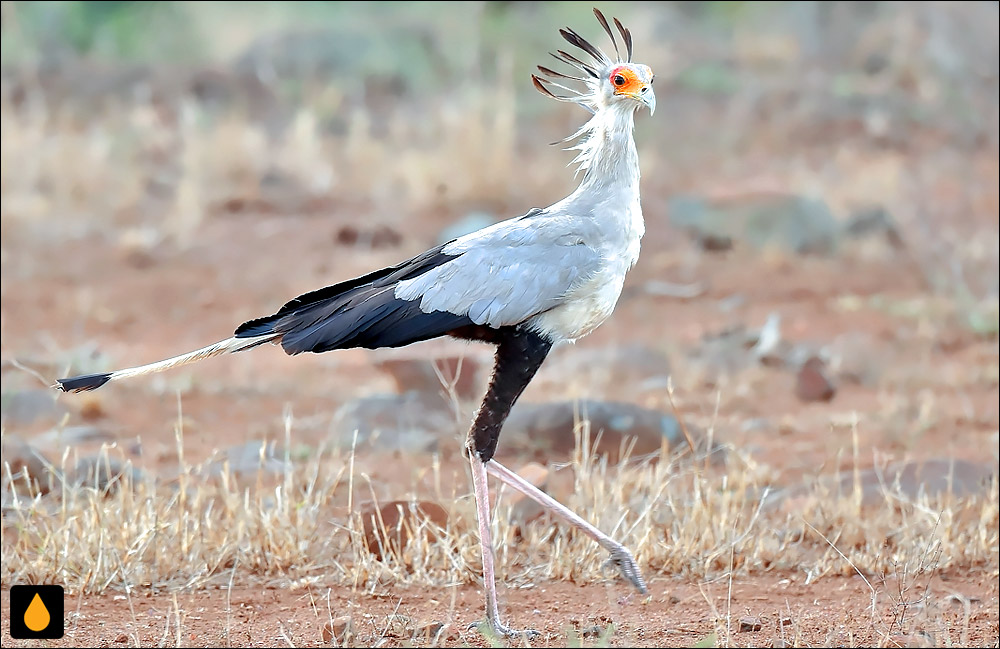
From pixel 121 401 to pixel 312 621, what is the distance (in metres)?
3.53

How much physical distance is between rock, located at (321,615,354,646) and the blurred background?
0.86m

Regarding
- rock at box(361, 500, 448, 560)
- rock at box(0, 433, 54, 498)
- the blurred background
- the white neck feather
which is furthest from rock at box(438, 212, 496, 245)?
the white neck feather

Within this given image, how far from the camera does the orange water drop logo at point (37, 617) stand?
405 centimetres

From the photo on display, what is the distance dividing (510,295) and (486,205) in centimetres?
732

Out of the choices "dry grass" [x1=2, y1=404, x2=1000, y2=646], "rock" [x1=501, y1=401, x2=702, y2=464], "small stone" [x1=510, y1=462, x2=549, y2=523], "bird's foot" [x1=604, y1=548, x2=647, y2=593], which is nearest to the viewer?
"bird's foot" [x1=604, y1=548, x2=647, y2=593]

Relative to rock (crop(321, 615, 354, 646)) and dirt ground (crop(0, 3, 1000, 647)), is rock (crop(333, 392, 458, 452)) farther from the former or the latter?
rock (crop(321, 615, 354, 646))

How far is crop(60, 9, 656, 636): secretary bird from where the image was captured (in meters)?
3.79

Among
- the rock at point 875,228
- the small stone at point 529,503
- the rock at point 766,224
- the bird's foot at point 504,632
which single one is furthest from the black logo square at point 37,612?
the rock at point 875,228

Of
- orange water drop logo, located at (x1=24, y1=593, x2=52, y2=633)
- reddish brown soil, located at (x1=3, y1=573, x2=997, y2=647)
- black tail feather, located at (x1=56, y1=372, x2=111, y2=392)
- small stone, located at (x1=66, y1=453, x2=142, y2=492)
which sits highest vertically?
black tail feather, located at (x1=56, y1=372, x2=111, y2=392)

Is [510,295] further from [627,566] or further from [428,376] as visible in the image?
[428,376]

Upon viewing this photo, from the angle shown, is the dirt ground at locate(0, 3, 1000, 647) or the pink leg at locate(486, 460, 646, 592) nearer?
the pink leg at locate(486, 460, 646, 592)

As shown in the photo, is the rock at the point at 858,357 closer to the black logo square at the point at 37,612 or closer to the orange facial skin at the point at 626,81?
the orange facial skin at the point at 626,81

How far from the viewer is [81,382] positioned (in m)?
3.65

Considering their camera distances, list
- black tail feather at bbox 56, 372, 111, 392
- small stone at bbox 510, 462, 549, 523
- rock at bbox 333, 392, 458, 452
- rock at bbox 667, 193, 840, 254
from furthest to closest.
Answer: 1. rock at bbox 667, 193, 840, 254
2. rock at bbox 333, 392, 458, 452
3. small stone at bbox 510, 462, 549, 523
4. black tail feather at bbox 56, 372, 111, 392
